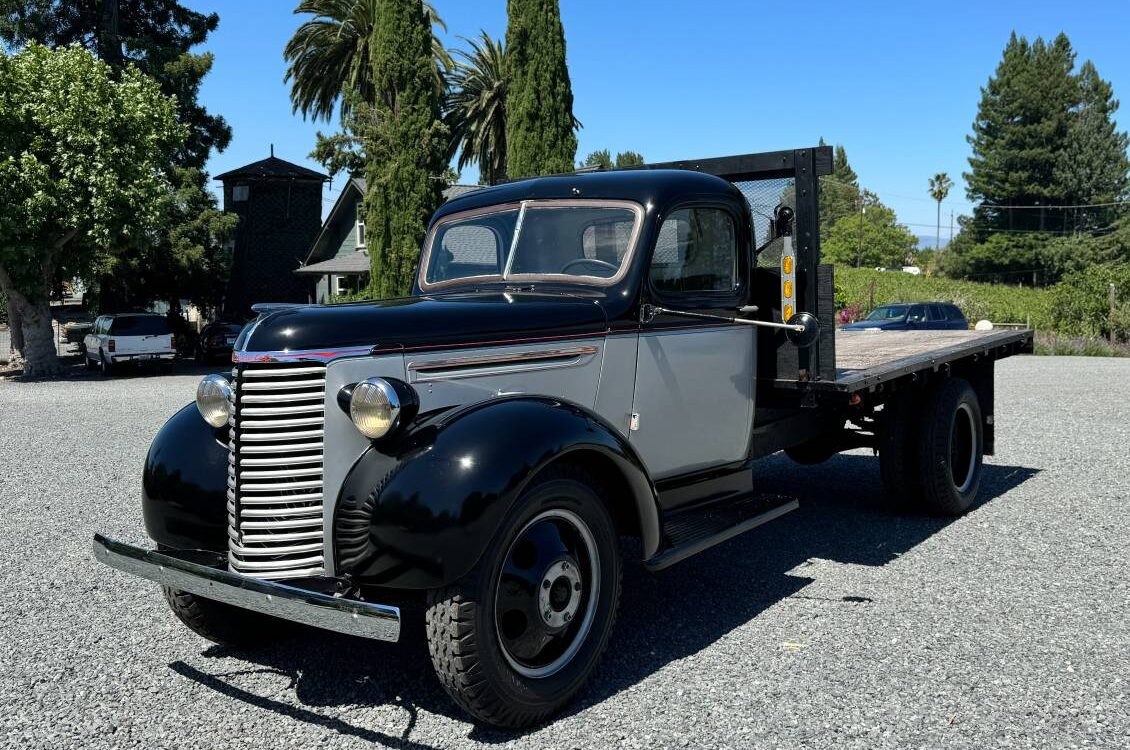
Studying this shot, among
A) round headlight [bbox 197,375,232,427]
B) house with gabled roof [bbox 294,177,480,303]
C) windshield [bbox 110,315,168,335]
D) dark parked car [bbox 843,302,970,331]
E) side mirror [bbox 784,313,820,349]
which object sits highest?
house with gabled roof [bbox 294,177,480,303]

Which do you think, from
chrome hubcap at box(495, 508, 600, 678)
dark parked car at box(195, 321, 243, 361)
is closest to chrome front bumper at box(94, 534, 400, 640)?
chrome hubcap at box(495, 508, 600, 678)

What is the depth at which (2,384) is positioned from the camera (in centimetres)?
2136

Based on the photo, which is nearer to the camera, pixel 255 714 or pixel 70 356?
pixel 255 714

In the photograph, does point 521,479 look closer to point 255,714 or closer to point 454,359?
Result: point 454,359

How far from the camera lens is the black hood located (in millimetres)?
3379

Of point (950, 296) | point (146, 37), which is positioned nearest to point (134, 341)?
point (146, 37)

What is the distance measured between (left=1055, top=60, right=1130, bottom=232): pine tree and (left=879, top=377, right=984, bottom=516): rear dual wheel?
207ft

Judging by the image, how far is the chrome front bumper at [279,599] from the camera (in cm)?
293

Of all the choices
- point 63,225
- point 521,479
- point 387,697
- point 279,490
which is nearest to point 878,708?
point 521,479

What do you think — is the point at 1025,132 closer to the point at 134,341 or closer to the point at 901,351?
the point at 134,341

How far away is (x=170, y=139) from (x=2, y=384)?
7058 millimetres

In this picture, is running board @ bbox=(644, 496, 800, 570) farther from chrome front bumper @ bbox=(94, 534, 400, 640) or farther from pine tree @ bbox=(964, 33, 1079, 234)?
pine tree @ bbox=(964, 33, 1079, 234)

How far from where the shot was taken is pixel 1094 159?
60594 mm

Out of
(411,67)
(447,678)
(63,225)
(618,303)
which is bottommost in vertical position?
(447,678)
